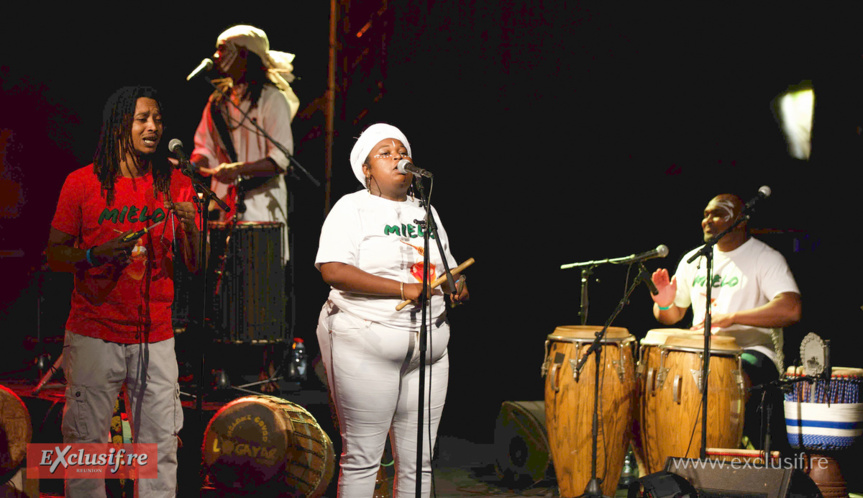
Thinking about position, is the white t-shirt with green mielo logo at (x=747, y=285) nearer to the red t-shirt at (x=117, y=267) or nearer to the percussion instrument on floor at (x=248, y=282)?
the percussion instrument on floor at (x=248, y=282)

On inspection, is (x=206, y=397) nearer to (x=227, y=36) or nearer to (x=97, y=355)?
(x=97, y=355)

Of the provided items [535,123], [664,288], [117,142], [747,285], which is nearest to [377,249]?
[117,142]

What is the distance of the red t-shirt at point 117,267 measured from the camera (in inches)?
129

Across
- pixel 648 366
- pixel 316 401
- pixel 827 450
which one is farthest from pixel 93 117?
pixel 827 450

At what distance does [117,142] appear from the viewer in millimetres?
3387

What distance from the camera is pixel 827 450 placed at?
485 centimetres

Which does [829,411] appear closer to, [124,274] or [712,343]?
[712,343]

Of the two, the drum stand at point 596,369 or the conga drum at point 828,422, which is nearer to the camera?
the drum stand at point 596,369

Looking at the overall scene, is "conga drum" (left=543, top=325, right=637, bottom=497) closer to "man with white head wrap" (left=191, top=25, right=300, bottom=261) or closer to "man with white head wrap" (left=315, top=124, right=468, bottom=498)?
"man with white head wrap" (left=315, top=124, right=468, bottom=498)

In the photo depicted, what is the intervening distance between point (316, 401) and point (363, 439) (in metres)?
2.00

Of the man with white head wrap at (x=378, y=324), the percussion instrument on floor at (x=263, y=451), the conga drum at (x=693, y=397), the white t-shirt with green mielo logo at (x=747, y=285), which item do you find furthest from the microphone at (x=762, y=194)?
the percussion instrument on floor at (x=263, y=451)

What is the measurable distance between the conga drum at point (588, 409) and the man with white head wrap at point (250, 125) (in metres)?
2.37

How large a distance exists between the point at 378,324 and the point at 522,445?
268 centimetres

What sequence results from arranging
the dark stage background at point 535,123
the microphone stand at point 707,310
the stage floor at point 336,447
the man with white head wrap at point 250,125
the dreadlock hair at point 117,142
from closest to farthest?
the dreadlock hair at point 117,142
the microphone stand at point 707,310
the stage floor at point 336,447
the man with white head wrap at point 250,125
the dark stage background at point 535,123
